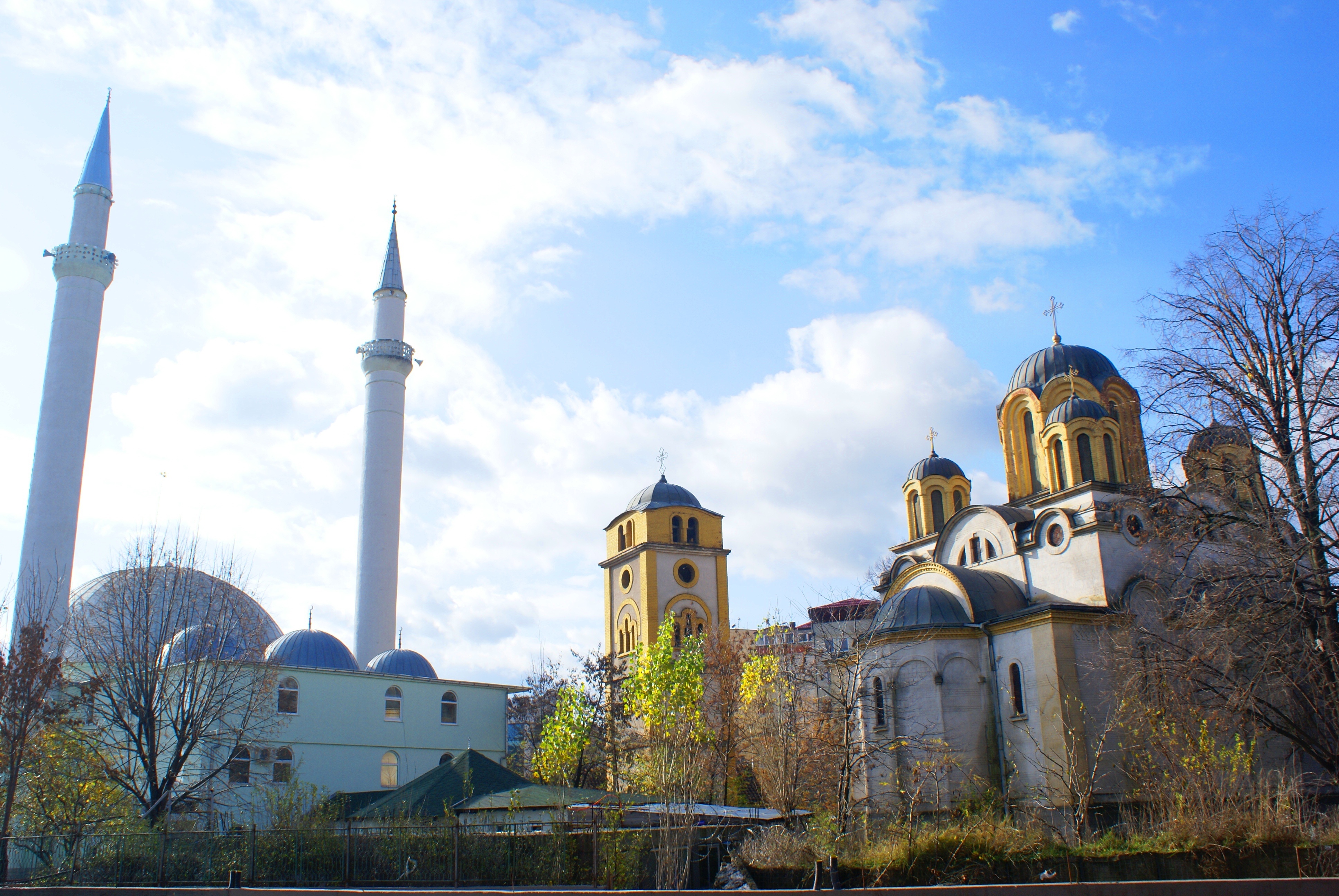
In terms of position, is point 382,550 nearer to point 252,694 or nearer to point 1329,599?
point 252,694

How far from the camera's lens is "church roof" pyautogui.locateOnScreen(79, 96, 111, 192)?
43.6 metres

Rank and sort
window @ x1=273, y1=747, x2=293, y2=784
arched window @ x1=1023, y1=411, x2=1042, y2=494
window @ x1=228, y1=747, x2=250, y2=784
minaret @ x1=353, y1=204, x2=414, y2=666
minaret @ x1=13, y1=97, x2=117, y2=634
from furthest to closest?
minaret @ x1=353, y1=204, x2=414, y2=666 → minaret @ x1=13, y1=97, x2=117, y2=634 → window @ x1=273, y1=747, x2=293, y2=784 → arched window @ x1=1023, y1=411, x2=1042, y2=494 → window @ x1=228, y1=747, x2=250, y2=784

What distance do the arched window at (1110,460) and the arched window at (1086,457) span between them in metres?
0.33

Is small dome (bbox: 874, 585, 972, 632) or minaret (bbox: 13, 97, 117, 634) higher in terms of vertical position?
minaret (bbox: 13, 97, 117, 634)

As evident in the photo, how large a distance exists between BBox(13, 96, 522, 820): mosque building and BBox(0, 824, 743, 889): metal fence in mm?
8303

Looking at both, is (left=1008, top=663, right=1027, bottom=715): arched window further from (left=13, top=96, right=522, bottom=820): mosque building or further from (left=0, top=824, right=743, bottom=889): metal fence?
(left=13, top=96, right=522, bottom=820): mosque building

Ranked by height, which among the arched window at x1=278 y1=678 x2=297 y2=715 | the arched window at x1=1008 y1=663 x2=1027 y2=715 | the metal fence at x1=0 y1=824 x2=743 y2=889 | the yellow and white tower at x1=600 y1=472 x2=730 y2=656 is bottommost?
the metal fence at x1=0 y1=824 x2=743 y2=889

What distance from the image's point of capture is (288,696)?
101 ft

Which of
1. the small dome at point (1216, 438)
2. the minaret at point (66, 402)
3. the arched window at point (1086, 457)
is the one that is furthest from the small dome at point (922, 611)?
the minaret at point (66, 402)

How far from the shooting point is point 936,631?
24234 mm

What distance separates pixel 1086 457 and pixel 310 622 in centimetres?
2735

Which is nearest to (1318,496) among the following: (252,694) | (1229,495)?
(1229,495)

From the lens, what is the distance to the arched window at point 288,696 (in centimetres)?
3041

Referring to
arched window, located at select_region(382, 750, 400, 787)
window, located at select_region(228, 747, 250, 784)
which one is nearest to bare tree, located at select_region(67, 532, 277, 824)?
window, located at select_region(228, 747, 250, 784)
